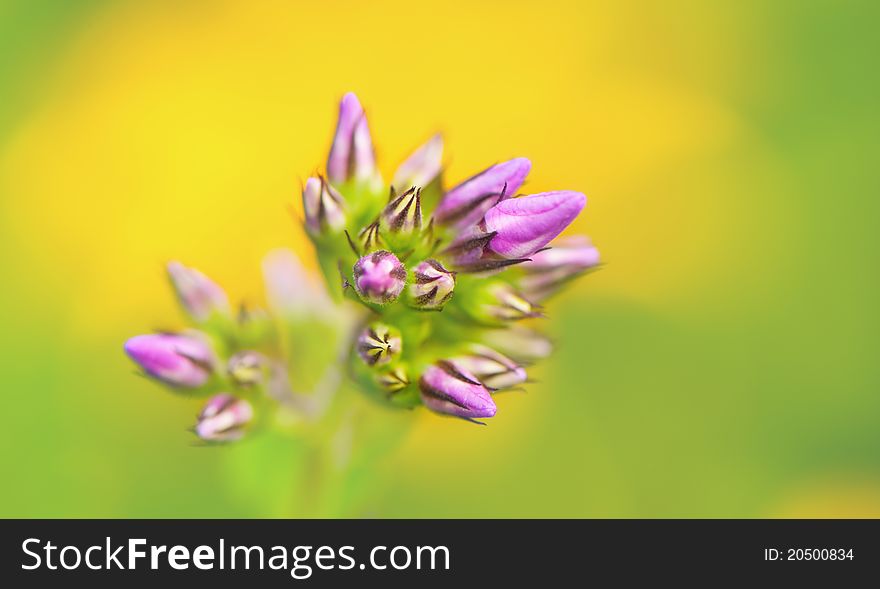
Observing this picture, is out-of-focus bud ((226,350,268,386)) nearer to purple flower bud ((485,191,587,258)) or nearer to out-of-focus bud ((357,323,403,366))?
out-of-focus bud ((357,323,403,366))

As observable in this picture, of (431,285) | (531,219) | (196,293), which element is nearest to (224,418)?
(196,293)

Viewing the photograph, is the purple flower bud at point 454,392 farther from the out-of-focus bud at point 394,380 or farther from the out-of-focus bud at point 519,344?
the out-of-focus bud at point 519,344

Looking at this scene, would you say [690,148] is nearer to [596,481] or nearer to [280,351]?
[596,481]

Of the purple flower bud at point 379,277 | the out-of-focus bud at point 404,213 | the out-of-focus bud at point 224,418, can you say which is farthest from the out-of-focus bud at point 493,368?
the out-of-focus bud at point 224,418

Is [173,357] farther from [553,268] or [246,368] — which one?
[553,268]

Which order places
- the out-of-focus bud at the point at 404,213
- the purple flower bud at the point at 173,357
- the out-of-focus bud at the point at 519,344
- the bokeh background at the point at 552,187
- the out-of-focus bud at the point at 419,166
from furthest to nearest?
the bokeh background at the point at 552,187
the out-of-focus bud at the point at 519,344
the out-of-focus bud at the point at 419,166
the purple flower bud at the point at 173,357
the out-of-focus bud at the point at 404,213

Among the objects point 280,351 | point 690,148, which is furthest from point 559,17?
point 280,351
